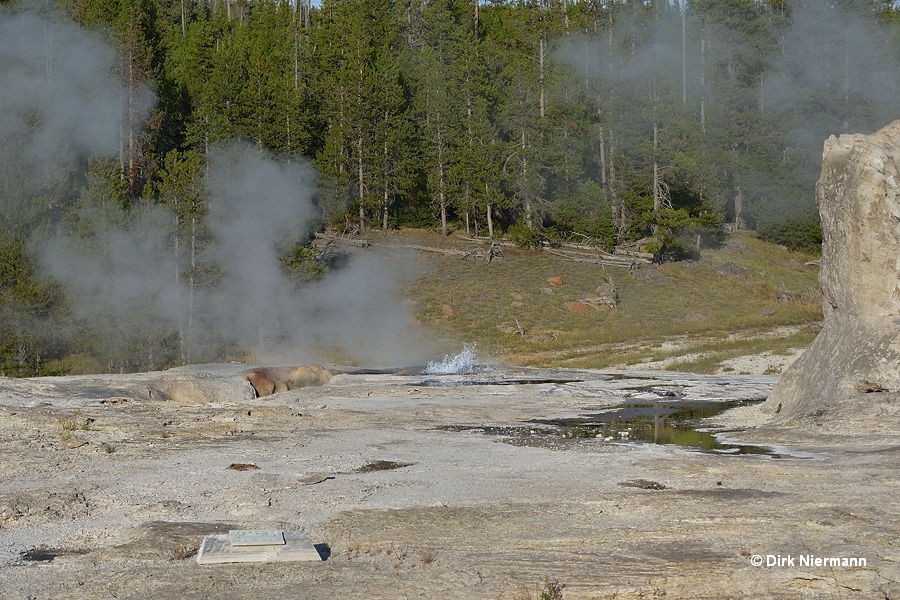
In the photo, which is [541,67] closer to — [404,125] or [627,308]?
[404,125]

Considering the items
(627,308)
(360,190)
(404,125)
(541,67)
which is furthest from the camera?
(541,67)

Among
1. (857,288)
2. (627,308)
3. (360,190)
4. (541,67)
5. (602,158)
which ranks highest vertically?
(541,67)

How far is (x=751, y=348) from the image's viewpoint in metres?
33.5

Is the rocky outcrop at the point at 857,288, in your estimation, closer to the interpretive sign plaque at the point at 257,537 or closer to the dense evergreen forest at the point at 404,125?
the interpretive sign plaque at the point at 257,537

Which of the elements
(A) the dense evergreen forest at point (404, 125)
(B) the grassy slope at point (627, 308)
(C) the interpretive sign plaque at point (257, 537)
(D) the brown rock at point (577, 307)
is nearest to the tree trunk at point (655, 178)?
(A) the dense evergreen forest at point (404, 125)

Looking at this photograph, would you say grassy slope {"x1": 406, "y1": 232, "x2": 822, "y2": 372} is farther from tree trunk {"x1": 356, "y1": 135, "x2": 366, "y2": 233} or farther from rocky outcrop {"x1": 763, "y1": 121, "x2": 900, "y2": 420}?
rocky outcrop {"x1": 763, "y1": 121, "x2": 900, "y2": 420}

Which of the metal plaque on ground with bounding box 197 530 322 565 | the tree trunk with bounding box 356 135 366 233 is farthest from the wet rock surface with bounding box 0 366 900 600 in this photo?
the tree trunk with bounding box 356 135 366 233

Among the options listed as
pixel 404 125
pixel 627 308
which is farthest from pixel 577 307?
pixel 404 125

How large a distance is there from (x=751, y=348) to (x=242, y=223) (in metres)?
18.8

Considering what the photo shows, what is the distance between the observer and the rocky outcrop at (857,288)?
701 inches

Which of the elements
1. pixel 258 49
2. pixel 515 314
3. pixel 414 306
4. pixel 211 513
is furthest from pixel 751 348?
pixel 258 49

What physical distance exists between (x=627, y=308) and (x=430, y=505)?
3341 cm

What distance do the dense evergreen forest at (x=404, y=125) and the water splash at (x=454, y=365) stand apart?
7767mm

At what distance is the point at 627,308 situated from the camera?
146 ft
